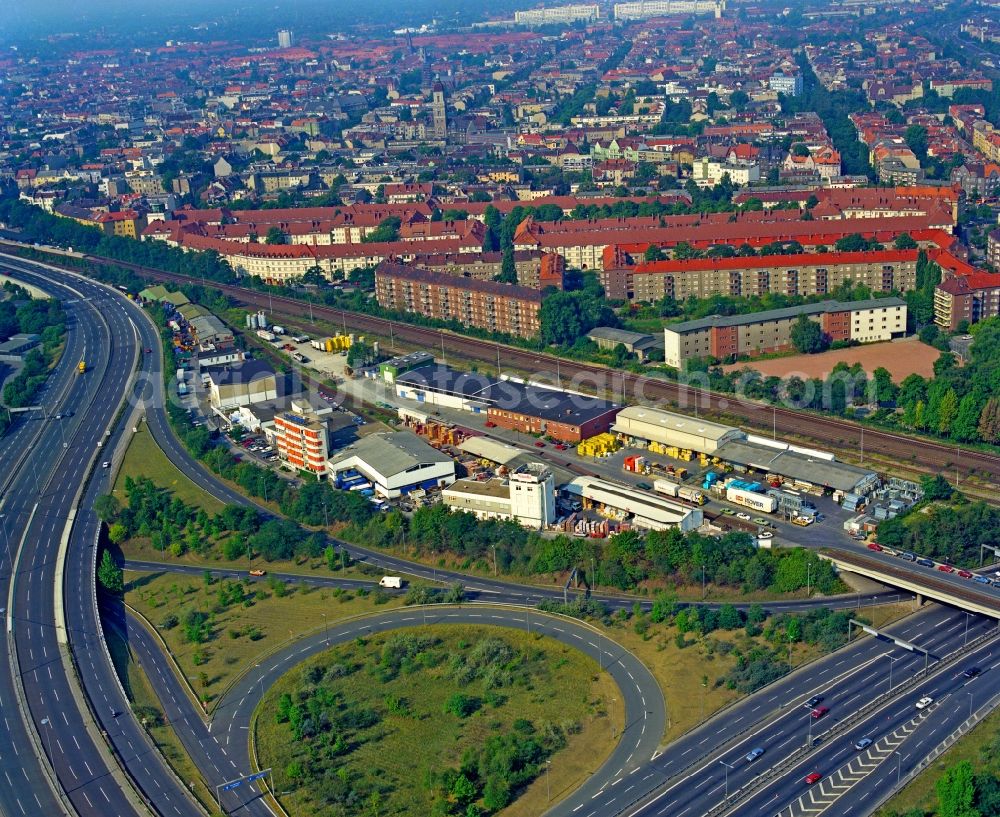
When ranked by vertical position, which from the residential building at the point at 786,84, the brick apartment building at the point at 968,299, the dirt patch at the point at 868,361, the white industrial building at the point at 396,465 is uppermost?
the residential building at the point at 786,84

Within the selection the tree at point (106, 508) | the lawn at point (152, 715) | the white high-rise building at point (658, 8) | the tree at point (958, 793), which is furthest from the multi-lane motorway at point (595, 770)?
the white high-rise building at point (658, 8)

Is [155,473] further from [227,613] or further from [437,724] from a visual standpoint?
[437,724]

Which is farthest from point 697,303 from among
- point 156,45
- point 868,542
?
point 156,45

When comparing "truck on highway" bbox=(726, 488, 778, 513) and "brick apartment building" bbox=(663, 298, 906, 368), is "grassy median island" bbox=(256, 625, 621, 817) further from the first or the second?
"brick apartment building" bbox=(663, 298, 906, 368)

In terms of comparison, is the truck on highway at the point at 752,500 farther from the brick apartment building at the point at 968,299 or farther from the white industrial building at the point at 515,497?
the brick apartment building at the point at 968,299

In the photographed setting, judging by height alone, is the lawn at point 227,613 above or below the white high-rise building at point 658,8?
below

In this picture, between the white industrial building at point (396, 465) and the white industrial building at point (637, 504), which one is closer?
the white industrial building at point (637, 504)

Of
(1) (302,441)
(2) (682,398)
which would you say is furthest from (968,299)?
(1) (302,441)

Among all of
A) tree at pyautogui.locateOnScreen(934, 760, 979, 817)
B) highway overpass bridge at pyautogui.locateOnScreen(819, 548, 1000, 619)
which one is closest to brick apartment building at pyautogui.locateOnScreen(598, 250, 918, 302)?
highway overpass bridge at pyautogui.locateOnScreen(819, 548, 1000, 619)
